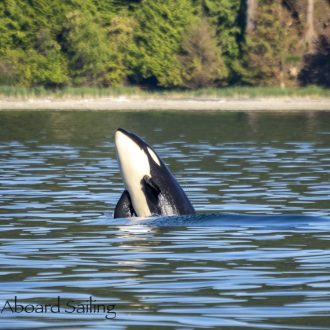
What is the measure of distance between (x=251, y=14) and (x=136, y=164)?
89953mm

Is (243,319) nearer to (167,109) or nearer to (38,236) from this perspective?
(38,236)

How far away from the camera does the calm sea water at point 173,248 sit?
13406mm

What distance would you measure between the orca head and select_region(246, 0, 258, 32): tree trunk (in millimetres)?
89137

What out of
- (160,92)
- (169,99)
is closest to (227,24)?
(160,92)

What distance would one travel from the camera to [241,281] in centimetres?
1524

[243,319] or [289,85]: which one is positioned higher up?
[243,319]

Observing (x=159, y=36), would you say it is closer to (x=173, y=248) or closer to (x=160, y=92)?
(x=160, y=92)

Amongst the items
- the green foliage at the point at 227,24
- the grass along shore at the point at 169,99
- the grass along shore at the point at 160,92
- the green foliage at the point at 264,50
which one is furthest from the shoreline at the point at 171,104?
the green foliage at the point at 227,24

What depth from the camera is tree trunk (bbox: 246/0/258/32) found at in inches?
4277

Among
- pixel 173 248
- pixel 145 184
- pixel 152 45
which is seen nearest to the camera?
pixel 173 248

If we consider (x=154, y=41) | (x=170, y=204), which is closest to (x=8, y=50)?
(x=154, y=41)

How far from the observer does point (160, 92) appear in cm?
10156

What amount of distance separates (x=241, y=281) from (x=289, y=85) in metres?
91.3

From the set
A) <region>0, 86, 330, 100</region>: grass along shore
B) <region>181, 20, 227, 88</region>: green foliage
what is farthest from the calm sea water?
<region>181, 20, 227, 88</region>: green foliage
